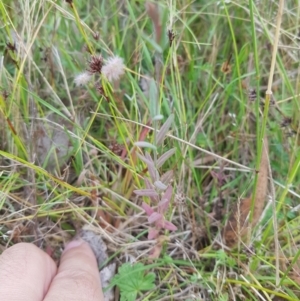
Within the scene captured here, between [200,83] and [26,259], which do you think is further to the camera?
[200,83]

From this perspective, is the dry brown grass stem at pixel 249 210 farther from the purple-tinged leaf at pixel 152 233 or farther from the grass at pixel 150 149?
the purple-tinged leaf at pixel 152 233

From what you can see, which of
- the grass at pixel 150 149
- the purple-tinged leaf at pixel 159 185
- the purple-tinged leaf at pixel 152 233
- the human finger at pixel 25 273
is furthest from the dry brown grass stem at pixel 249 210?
the human finger at pixel 25 273

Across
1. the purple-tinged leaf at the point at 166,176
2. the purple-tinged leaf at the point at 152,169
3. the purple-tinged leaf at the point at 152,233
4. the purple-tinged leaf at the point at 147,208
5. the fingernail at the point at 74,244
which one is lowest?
the fingernail at the point at 74,244

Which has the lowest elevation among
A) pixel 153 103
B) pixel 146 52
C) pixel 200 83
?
pixel 200 83

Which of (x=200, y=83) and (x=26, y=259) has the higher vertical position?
(x=200, y=83)

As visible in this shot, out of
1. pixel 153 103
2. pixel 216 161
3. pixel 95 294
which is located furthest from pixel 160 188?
pixel 216 161

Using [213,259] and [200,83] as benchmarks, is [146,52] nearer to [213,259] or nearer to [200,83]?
[200,83]
